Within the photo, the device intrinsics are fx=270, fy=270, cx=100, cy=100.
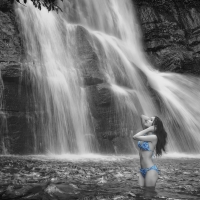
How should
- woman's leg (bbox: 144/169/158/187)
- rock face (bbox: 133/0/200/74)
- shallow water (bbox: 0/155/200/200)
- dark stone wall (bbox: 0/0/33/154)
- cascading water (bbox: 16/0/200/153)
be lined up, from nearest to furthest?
shallow water (bbox: 0/155/200/200), woman's leg (bbox: 144/169/158/187), dark stone wall (bbox: 0/0/33/154), cascading water (bbox: 16/0/200/153), rock face (bbox: 133/0/200/74)

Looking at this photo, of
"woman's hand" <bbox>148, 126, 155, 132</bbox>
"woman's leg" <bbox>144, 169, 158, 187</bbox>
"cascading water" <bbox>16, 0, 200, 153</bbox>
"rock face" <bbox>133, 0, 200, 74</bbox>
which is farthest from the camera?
"rock face" <bbox>133, 0, 200, 74</bbox>

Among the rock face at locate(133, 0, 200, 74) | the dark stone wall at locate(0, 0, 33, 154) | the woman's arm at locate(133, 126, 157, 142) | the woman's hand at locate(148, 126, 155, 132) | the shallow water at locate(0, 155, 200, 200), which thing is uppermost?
the rock face at locate(133, 0, 200, 74)

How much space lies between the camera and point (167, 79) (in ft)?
64.1

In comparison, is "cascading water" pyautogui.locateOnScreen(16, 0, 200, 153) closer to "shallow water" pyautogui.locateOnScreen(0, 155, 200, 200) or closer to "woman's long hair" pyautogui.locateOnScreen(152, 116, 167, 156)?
"shallow water" pyautogui.locateOnScreen(0, 155, 200, 200)

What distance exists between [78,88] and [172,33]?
48.1 feet

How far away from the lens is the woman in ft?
16.5

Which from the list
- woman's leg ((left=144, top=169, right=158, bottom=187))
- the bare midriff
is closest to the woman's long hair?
the bare midriff

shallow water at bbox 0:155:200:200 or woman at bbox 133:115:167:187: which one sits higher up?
woman at bbox 133:115:167:187

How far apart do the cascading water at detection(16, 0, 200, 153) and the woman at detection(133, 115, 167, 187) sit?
22.6ft

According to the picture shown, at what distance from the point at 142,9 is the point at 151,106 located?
14.2 metres

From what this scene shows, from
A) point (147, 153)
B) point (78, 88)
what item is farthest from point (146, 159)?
point (78, 88)

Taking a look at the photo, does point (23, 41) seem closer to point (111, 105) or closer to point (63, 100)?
point (63, 100)

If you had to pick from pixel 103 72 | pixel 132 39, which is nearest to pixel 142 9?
pixel 132 39

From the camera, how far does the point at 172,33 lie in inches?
970
